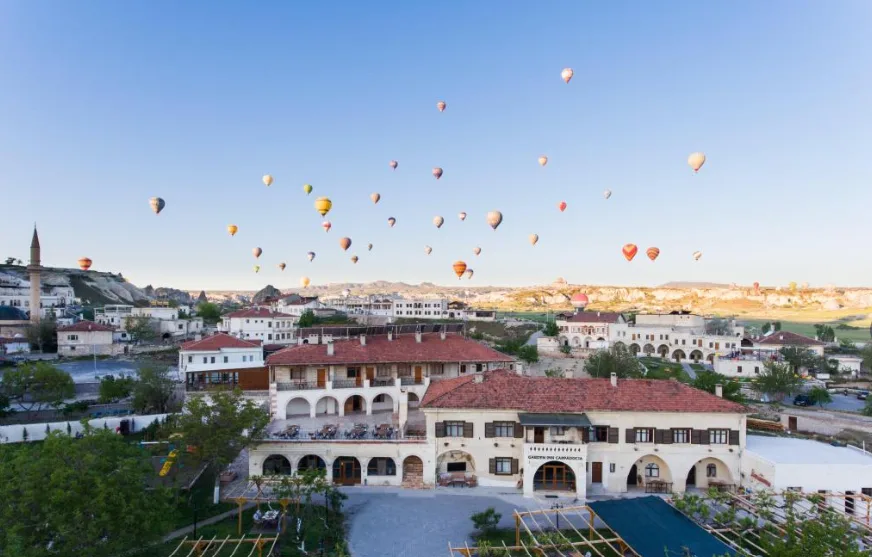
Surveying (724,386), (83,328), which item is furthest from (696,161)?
(83,328)

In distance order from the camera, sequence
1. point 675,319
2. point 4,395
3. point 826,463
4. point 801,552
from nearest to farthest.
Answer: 1. point 801,552
2. point 826,463
3. point 4,395
4. point 675,319

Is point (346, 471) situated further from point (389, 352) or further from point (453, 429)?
point (389, 352)

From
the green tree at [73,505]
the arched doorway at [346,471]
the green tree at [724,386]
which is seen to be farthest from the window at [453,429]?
the green tree at [724,386]

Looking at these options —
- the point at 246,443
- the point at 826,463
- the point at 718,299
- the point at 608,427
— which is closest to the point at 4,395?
the point at 246,443

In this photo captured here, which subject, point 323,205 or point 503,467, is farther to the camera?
point 323,205

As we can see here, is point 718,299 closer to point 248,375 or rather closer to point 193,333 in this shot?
point 193,333

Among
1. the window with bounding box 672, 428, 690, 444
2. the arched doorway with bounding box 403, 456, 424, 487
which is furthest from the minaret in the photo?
the window with bounding box 672, 428, 690, 444
